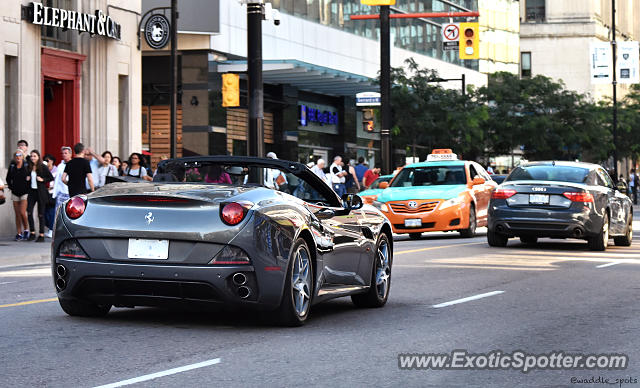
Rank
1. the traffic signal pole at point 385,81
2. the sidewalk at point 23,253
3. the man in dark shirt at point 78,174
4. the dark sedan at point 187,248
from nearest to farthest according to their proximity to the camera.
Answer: the dark sedan at point 187,248
the sidewalk at point 23,253
the man in dark shirt at point 78,174
the traffic signal pole at point 385,81

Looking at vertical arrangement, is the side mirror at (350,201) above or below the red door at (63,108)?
below

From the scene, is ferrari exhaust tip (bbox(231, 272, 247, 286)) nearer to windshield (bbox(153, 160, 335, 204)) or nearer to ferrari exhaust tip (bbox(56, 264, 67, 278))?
windshield (bbox(153, 160, 335, 204))

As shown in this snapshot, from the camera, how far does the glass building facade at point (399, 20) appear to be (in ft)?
158

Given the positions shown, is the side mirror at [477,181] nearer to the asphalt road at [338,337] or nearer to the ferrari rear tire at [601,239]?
the ferrari rear tire at [601,239]

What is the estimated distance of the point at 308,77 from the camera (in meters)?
43.6

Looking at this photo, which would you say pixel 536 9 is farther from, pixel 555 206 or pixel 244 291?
pixel 244 291

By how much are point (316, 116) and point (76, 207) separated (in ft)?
129

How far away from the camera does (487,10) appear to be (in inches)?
3292

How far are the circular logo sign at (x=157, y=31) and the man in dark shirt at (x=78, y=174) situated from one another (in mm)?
12334

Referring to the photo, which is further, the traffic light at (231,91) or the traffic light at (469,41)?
the traffic light at (469,41)

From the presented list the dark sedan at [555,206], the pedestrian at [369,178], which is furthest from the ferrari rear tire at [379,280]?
the pedestrian at [369,178]

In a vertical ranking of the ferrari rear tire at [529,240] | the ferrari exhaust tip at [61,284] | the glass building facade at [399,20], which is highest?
the glass building facade at [399,20]

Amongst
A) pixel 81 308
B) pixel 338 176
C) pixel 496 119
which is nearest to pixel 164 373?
pixel 81 308

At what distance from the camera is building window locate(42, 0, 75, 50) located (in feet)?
94.6
